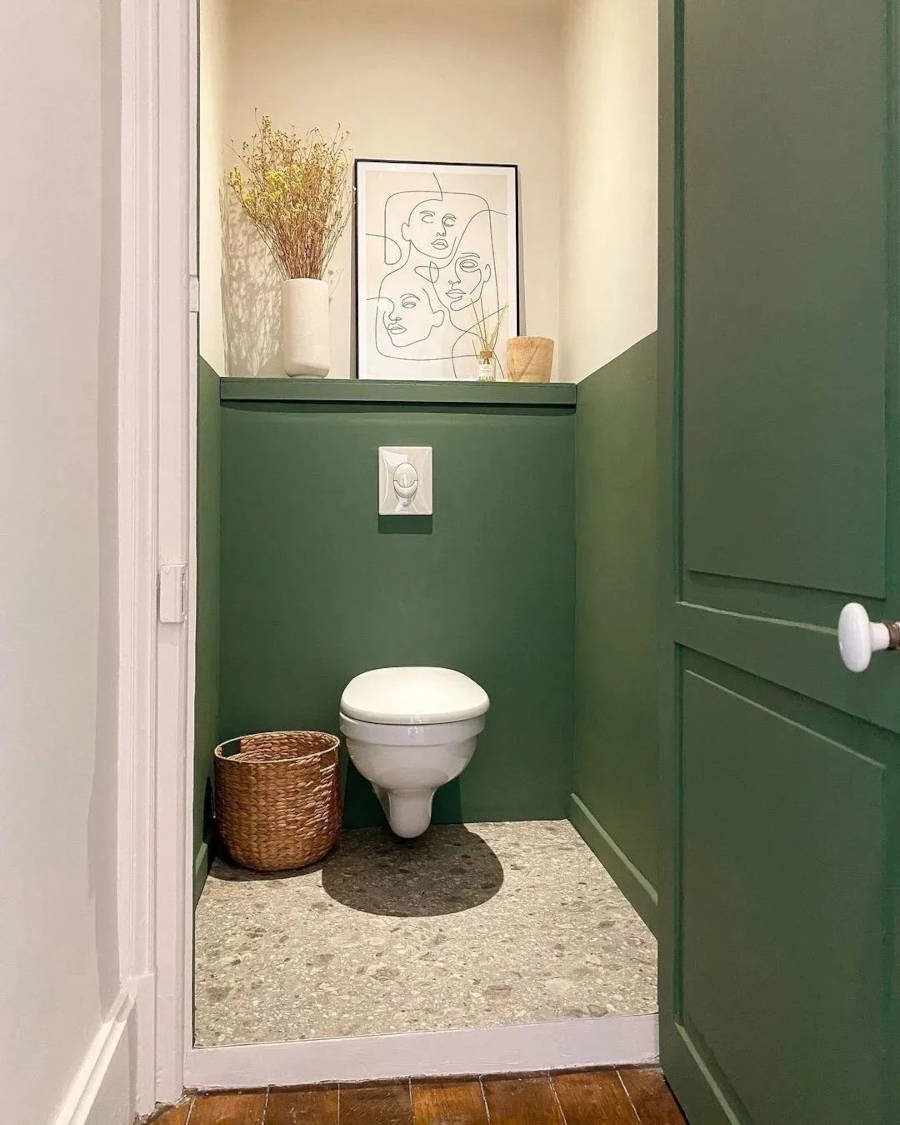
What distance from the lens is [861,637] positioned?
71cm

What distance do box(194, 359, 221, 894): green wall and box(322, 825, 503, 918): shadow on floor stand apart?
33 cm

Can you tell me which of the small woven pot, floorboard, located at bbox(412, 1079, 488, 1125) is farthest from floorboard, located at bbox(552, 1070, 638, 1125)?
the small woven pot

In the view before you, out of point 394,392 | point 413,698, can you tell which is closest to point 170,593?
point 413,698

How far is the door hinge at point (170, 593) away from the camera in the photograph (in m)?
1.31

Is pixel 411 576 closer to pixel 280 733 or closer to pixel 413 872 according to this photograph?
pixel 280 733

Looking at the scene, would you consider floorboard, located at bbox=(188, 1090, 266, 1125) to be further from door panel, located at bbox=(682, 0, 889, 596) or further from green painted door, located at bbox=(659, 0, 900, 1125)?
door panel, located at bbox=(682, 0, 889, 596)

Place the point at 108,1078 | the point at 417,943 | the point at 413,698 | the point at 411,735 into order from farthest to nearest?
the point at 413,698 → the point at 411,735 → the point at 417,943 → the point at 108,1078

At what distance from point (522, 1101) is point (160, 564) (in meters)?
1.02

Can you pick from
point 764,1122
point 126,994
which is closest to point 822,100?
point 764,1122

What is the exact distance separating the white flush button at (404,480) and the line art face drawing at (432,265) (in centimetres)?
39

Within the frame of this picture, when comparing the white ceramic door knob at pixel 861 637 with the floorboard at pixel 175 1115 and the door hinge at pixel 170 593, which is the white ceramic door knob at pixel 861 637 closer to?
the door hinge at pixel 170 593

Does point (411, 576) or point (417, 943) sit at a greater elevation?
point (411, 576)

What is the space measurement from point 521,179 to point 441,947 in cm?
231

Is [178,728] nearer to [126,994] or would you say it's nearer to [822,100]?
[126,994]
